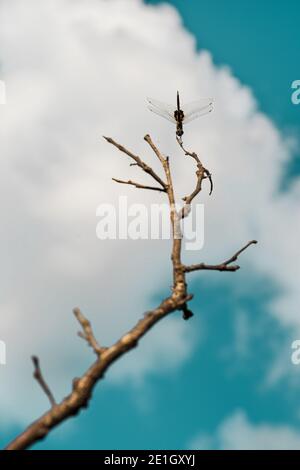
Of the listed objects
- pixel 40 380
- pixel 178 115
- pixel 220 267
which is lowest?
pixel 40 380

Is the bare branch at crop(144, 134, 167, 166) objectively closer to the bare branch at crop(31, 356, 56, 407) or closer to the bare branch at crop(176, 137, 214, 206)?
the bare branch at crop(176, 137, 214, 206)

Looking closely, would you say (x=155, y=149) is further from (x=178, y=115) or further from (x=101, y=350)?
(x=101, y=350)

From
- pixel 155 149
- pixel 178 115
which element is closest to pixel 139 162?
pixel 155 149

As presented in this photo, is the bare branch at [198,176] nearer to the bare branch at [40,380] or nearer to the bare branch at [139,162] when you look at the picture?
the bare branch at [139,162]

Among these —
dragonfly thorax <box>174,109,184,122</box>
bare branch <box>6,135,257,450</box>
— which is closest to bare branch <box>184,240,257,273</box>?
bare branch <box>6,135,257,450</box>

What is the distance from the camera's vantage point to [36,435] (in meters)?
4.70

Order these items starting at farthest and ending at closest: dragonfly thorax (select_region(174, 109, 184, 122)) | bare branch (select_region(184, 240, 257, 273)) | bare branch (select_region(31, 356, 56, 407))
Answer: dragonfly thorax (select_region(174, 109, 184, 122))
bare branch (select_region(184, 240, 257, 273))
bare branch (select_region(31, 356, 56, 407))

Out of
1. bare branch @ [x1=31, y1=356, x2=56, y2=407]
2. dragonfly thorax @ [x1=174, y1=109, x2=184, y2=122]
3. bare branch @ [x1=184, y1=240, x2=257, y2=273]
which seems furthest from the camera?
dragonfly thorax @ [x1=174, y1=109, x2=184, y2=122]

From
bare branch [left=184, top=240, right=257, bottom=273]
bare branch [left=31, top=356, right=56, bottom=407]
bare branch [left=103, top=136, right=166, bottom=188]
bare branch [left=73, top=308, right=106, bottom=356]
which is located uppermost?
bare branch [left=103, top=136, right=166, bottom=188]

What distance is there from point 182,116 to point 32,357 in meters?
7.33

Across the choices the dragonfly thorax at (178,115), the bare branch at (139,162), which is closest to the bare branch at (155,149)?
the bare branch at (139,162)

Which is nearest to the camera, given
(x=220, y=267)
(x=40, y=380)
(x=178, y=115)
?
(x=40, y=380)
